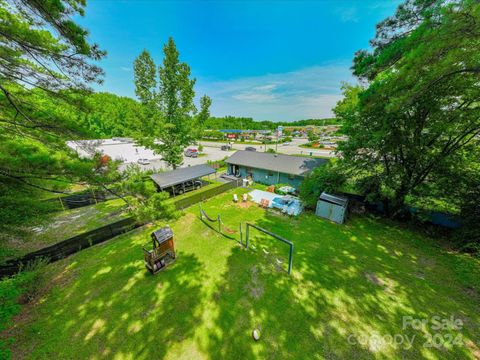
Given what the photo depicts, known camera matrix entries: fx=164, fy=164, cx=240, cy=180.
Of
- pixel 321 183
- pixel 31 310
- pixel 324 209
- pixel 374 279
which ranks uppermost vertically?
pixel 321 183

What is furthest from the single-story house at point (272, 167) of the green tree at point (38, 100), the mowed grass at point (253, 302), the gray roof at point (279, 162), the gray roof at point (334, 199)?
the green tree at point (38, 100)

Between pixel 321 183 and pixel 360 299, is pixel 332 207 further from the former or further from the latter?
pixel 360 299

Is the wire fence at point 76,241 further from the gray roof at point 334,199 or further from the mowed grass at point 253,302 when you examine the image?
the gray roof at point 334,199

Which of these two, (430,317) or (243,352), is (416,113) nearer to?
(430,317)

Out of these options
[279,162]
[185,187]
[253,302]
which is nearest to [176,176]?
[185,187]

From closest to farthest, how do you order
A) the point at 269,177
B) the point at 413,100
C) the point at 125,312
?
the point at 125,312 < the point at 413,100 < the point at 269,177

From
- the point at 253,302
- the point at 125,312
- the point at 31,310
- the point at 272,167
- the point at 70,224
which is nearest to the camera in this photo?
the point at 125,312
